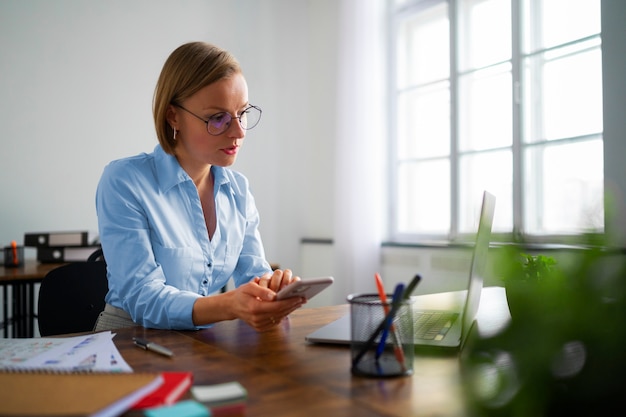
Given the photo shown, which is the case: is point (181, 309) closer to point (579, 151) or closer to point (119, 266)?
point (119, 266)

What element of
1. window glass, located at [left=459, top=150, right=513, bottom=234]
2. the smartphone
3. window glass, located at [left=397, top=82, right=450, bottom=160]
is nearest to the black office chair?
the smartphone

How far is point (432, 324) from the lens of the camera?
1.12 metres

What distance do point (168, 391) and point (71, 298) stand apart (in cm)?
111

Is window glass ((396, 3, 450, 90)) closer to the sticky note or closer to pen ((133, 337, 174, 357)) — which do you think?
pen ((133, 337, 174, 357))

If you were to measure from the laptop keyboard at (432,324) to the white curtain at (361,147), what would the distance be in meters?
2.53

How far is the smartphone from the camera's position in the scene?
96cm

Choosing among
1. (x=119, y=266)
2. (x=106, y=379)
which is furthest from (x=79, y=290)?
(x=106, y=379)

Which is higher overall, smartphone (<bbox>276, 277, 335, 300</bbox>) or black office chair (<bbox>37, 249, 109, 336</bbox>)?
smartphone (<bbox>276, 277, 335, 300</bbox>)

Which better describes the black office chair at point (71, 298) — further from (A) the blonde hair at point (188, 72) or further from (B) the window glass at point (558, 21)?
(B) the window glass at point (558, 21)

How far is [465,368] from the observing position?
340 mm

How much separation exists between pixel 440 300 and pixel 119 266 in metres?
0.87

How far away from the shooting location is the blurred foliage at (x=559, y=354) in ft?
1.10

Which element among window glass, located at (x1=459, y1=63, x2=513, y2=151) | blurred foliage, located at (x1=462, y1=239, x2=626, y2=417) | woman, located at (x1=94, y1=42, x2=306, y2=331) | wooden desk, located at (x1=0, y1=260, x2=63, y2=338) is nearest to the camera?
blurred foliage, located at (x1=462, y1=239, x2=626, y2=417)

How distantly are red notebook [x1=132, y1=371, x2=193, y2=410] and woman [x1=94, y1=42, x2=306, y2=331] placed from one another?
49 centimetres
